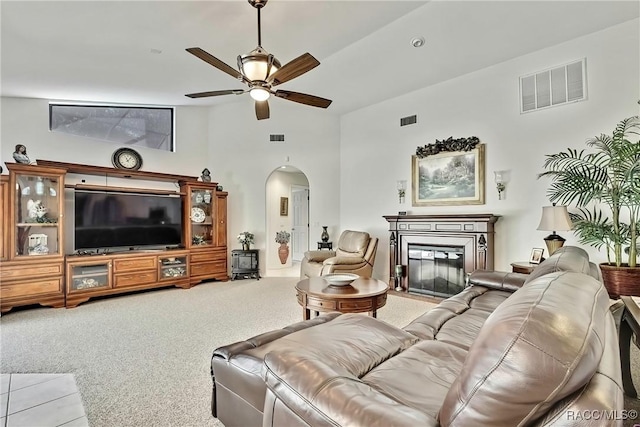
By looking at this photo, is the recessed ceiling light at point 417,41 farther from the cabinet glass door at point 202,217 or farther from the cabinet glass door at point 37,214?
the cabinet glass door at point 37,214

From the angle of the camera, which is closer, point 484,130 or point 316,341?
point 316,341

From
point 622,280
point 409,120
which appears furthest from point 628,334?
point 409,120

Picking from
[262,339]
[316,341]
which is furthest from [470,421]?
[262,339]

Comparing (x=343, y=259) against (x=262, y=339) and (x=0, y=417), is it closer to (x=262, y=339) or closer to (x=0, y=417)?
(x=262, y=339)

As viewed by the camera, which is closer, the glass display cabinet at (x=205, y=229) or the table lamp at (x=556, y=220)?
the table lamp at (x=556, y=220)

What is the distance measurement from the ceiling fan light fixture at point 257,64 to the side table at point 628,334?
3008 mm

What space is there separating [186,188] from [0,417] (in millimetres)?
3999

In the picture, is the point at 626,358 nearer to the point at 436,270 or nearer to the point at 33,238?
the point at 436,270

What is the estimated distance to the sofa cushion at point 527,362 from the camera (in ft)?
2.13

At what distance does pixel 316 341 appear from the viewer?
150 centimetres

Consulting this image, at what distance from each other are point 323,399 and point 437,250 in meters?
4.26

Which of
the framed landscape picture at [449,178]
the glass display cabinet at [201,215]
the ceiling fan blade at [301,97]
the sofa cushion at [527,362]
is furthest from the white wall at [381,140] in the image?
the sofa cushion at [527,362]

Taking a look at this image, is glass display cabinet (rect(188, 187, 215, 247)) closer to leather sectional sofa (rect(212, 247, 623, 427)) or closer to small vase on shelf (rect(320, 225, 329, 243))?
small vase on shelf (rect(320, 225, 329, 243))

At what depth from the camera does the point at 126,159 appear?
518 cm
